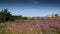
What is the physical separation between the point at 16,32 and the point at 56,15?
2.50m

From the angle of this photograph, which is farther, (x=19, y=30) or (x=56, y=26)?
(x=56, y=26)

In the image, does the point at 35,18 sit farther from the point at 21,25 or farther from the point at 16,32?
the point at 16,32

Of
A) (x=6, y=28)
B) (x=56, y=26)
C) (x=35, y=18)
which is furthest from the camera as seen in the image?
(x=35, y=18)

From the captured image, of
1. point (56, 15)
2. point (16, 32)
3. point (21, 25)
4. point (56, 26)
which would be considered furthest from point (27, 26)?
point (56, 15)

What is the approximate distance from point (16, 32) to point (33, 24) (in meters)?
0.70

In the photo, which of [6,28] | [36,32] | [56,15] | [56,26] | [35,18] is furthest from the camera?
[56,15]

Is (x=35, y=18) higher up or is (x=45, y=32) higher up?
(x=35, y=18)

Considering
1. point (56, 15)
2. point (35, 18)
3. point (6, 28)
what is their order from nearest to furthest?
point (6, 28) → point (35, 18) → point (56, 15)

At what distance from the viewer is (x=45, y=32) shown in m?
5.61

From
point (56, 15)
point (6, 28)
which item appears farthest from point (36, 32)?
point (56, 15)

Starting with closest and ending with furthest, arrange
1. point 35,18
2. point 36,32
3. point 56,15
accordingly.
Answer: point 36,32 < point 35,18 < point 56,15

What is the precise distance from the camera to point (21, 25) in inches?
223

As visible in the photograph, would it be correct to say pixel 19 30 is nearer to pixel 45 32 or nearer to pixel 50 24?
pixel 45 32

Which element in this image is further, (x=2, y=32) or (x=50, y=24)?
(x=50, y=24)
